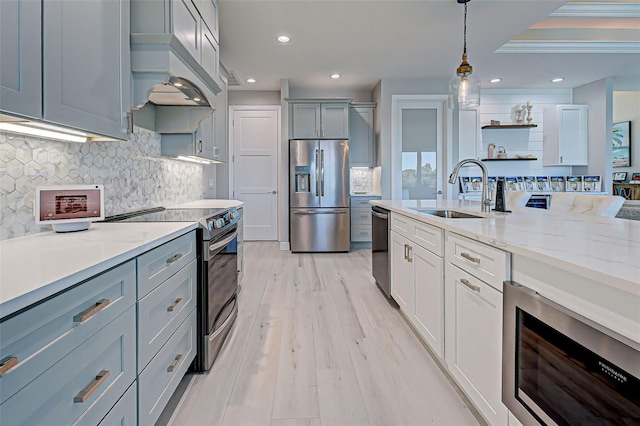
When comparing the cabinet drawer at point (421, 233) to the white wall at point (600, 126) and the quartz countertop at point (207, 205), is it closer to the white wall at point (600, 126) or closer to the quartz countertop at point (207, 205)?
the quartz countertop at point (207, 205)

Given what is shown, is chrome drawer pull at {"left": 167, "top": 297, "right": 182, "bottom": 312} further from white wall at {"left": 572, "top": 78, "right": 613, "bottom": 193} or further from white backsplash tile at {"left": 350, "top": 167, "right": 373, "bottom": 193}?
white wall at {"left": 572, "top": 78, "right": 613, "bottom": 193}

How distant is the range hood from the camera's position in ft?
5.72

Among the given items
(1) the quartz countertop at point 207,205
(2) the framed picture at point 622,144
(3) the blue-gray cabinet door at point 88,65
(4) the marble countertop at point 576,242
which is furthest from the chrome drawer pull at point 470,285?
(2) the framed picture at point 622,144

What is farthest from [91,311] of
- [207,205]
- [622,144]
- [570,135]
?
[622,144]

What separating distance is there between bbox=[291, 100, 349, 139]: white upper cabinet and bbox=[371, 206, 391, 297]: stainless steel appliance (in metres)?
2.36

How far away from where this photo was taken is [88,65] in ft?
4.37

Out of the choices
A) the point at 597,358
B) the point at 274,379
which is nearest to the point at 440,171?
the point at 274,379

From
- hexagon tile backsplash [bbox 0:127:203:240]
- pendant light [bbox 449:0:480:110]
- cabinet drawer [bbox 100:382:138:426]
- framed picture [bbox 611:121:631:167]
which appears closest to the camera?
cabinet drawer [bbox 100:382:138:426]

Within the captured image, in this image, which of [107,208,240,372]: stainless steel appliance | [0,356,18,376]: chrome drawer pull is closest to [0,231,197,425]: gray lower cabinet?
[0,356,18,376]: chrome drawer pull

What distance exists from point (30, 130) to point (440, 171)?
5.34m

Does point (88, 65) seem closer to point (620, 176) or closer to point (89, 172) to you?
point (89, 172)

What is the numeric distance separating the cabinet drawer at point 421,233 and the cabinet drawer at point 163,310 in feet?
4.42

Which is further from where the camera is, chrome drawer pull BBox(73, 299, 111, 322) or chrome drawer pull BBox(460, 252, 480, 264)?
chrome drawer pull BBox(460, 252, 480, 264)

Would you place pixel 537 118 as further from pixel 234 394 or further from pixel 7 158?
pixel 7 158
